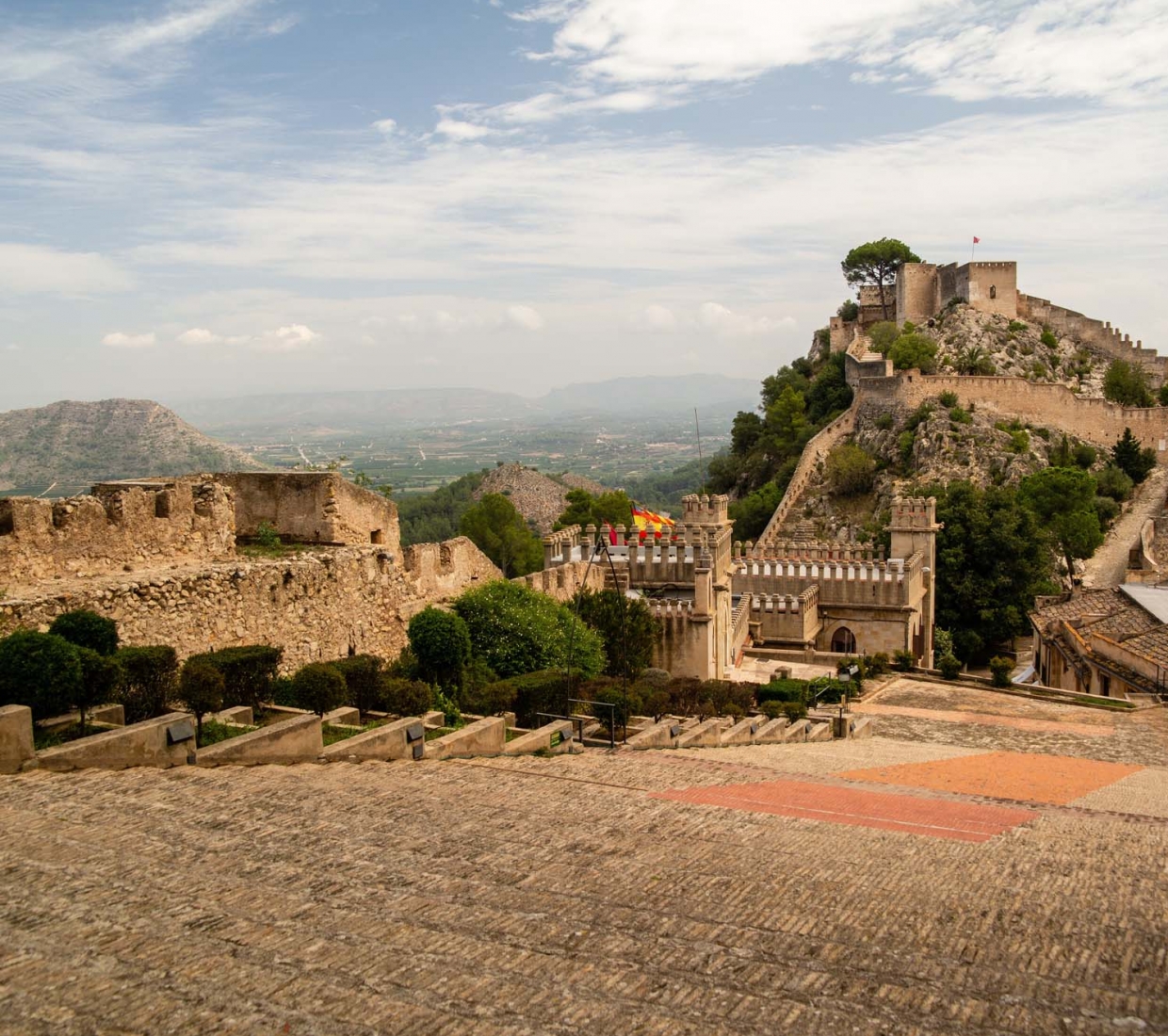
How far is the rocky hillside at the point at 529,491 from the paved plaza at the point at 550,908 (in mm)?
61665

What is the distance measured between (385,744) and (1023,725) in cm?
1270

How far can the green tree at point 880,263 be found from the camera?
234 ft

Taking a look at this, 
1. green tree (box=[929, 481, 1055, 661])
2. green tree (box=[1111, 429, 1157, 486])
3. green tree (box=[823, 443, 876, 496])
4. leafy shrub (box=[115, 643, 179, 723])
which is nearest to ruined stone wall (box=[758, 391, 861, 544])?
green tree (box=[823, 443, 876, 496])

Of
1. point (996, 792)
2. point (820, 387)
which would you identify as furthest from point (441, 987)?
point (820, 387)

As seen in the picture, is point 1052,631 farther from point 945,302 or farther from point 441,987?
point 945,302

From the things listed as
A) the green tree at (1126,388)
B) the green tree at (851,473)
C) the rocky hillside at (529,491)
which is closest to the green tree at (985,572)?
the green tree at (851,473)

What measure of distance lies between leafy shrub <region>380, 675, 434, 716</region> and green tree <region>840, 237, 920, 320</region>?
64.3 metres

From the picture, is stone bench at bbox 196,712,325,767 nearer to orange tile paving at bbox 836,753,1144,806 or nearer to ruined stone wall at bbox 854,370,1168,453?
orange tile paving at bbox 836,753,1144,806

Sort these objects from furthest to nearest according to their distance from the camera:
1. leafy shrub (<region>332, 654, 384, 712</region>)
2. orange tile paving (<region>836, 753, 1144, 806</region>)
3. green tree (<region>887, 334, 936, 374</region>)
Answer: green tree (<region>887, 334, 936, 374</region>), orange tile paving (<region>836, 753, 1144, 806</region>), leafy shrub (<region>332, 654, 384, 712</region>)

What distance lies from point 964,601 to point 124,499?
29210 millimetres

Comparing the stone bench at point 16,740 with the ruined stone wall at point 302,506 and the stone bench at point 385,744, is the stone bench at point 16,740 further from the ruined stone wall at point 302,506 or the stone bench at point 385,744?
the ruined stone wall at point 302,506

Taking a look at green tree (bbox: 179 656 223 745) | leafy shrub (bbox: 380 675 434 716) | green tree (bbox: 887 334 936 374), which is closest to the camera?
green tree (bbox: 179 656 223 745)

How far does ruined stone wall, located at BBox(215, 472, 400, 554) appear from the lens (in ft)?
48.4

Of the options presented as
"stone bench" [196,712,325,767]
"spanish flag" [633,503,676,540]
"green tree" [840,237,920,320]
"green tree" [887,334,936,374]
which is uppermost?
"green tree" [840,237,920,320]
